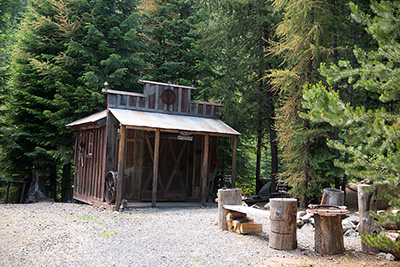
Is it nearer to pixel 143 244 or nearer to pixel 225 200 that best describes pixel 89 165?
pixel 225 200

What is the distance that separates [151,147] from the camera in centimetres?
1311

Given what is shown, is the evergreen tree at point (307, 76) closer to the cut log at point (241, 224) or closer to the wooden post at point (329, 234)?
the cut log at point (241, 224)

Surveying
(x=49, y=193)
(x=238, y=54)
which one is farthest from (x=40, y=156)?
(x=238, y=54)

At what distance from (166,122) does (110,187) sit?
269 cm

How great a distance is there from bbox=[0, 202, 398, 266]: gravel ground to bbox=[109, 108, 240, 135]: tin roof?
112 inches

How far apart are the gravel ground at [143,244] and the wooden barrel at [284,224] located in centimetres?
17

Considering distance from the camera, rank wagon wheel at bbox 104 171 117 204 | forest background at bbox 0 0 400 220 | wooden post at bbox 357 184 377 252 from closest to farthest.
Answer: wooden post at bbox 357 184 377 252, forest background at bbox 0 0 400 220, wagon wheel at bbox 104 171 117 204

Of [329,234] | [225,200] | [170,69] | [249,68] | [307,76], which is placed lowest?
[329,234]

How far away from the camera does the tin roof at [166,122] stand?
11375mm

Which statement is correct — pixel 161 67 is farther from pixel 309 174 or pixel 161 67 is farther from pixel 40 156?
pixel 309 174

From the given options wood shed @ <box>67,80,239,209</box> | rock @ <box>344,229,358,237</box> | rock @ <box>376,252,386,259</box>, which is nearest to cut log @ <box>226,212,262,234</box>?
rock @ <box>344,229,358,237</box>

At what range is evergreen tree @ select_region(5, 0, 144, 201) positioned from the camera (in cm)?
1644

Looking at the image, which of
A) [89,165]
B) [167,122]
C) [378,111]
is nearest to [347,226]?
[378,111]

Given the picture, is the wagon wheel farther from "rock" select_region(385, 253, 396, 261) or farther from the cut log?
"rock" select_region(385, 253, 396, 261)
